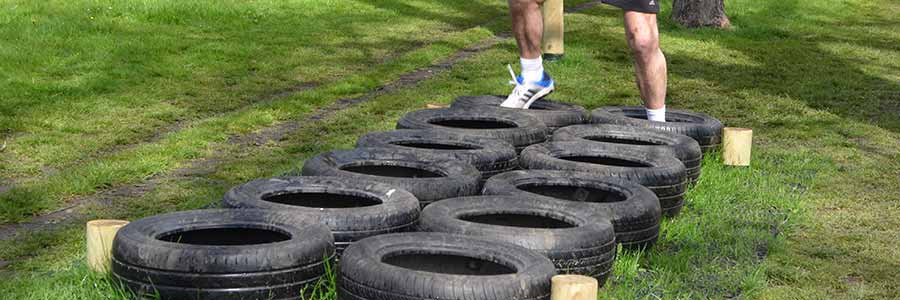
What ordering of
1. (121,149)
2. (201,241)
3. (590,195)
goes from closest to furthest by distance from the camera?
(201,241) → (590,195) → (121,149)

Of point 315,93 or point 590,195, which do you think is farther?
point 315,93

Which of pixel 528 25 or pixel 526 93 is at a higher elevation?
pixel 528 25

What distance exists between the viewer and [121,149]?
8.36 meters

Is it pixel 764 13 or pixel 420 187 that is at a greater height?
pixel 420 187

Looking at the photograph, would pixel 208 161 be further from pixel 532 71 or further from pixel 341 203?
pixel 341 203

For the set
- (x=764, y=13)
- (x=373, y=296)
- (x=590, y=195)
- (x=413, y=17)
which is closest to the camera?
(x=373, y=296)

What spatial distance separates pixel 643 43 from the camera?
7.31 meters


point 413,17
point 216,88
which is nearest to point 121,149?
point 216,88

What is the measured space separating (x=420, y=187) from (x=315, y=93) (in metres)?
5.56

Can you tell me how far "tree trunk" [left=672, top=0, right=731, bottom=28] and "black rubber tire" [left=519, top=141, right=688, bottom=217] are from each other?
11156 mm

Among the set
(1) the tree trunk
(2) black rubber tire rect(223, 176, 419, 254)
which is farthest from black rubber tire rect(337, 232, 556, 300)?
(1) the tree trunk

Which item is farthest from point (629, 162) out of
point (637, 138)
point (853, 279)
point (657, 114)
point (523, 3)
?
point (523, 3)

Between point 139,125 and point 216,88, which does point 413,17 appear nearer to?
point 216,88

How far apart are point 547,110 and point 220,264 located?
4122 millimetres
